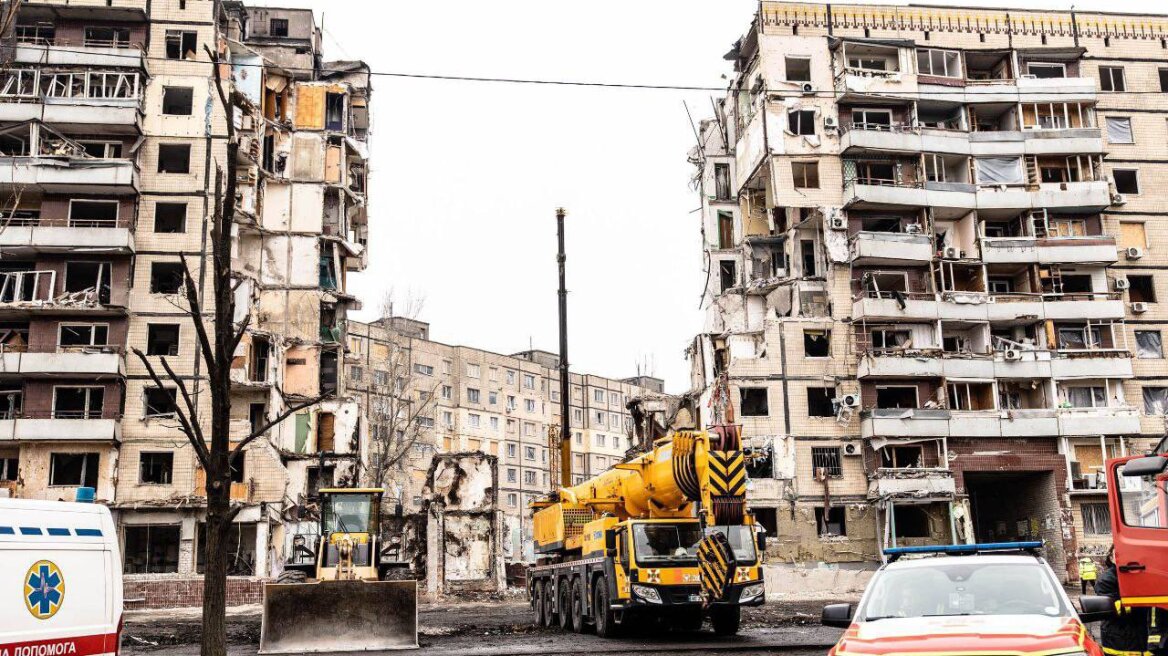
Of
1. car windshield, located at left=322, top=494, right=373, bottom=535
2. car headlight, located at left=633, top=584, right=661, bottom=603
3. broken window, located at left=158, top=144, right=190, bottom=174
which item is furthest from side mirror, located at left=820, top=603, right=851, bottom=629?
broken window, located at left=158, top=144, right=190, bottom=174

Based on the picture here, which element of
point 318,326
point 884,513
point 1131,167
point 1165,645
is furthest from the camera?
point 1131,167

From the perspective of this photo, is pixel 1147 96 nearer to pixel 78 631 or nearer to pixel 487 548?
pixel 487 548

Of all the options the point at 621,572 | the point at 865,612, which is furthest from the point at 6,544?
the point at 621,572

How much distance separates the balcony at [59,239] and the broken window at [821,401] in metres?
29.4

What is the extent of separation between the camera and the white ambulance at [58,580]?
29.3ft

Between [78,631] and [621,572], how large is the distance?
1291 centimetres

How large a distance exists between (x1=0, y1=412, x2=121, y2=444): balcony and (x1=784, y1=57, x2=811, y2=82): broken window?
110 feet

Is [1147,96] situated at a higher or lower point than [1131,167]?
higher

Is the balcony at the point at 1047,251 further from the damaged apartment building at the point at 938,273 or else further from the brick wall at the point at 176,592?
the brick wall at the point at 176,592

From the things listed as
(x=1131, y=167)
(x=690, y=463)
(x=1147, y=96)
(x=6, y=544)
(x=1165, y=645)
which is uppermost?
(x=1147, y=96)

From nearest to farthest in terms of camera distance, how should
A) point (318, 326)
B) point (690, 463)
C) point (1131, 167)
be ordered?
1. point (690, 463)
2. point (318, 326)
3. point (1131, 167)

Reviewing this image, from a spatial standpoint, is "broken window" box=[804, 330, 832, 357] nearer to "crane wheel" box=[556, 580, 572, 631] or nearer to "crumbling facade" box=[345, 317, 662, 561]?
"crane wheel" box=[556, 580, 572, 631]

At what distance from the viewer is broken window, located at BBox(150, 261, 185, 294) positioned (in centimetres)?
4512

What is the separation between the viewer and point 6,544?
8.96m
